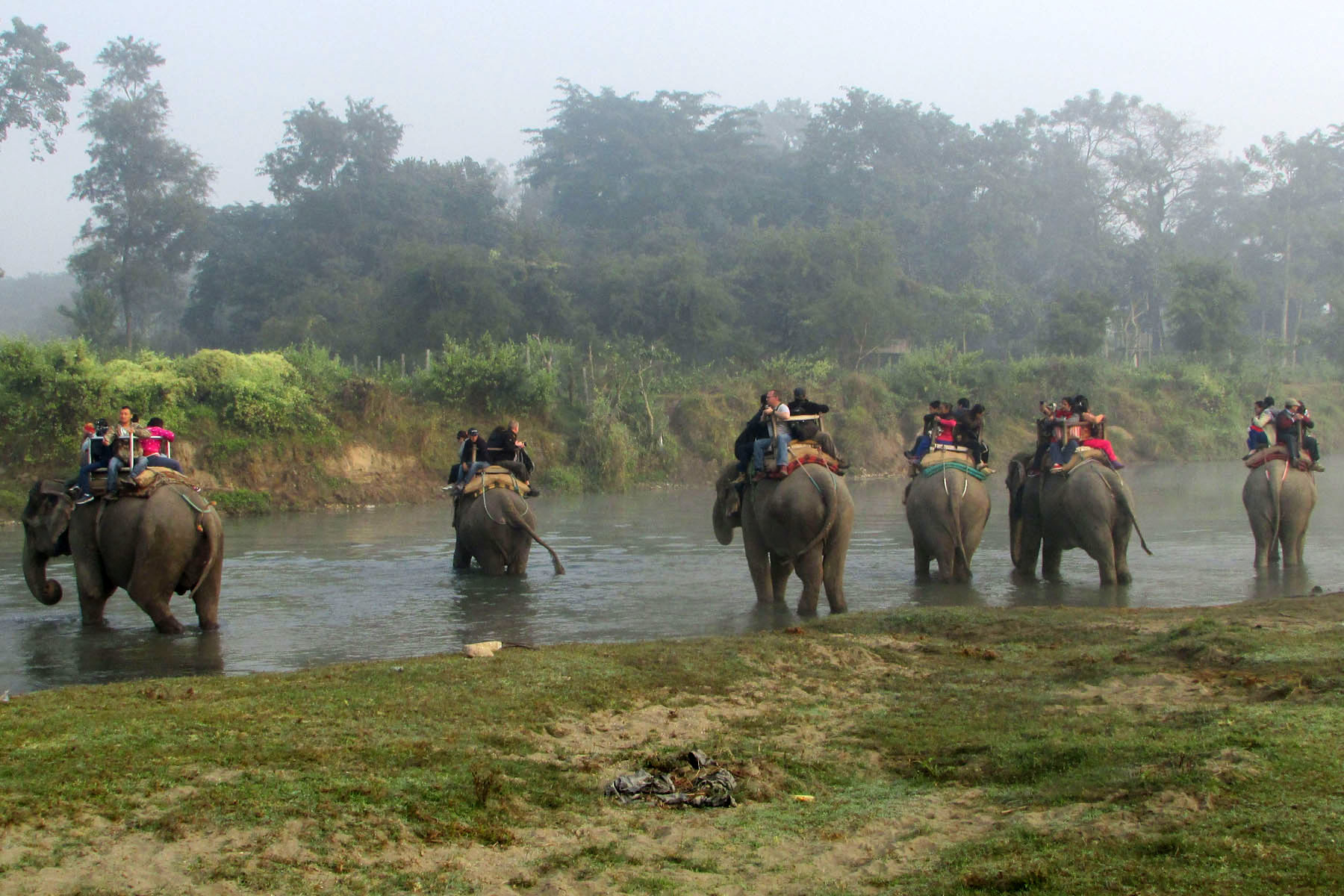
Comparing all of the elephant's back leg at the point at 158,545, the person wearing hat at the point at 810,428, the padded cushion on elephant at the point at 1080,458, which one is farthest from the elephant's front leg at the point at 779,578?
the elephant's back leg at the point at 158,545

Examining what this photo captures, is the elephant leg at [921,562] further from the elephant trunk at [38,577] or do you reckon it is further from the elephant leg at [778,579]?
the elephant trunk at [38,577]

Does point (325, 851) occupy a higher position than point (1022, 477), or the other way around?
point (1022, 477)

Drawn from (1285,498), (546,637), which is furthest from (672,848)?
(1285,498)

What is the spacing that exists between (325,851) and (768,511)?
22.5 feet

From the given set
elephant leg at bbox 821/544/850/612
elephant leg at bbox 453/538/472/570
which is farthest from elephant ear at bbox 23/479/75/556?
elephant leg at bbox 821/544/850/612

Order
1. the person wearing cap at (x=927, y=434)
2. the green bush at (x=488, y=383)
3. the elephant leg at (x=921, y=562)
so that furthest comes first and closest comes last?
the green bush at (x=488, y=383) < the elephant leg at (x=921, y=562) < the person wearing cap at (x=927, y=434)

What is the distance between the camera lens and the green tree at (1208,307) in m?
46.7

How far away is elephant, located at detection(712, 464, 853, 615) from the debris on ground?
5360mm

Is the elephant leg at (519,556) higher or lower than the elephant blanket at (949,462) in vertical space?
lower

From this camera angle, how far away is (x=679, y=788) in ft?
17.3

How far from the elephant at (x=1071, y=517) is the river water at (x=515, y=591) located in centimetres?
35

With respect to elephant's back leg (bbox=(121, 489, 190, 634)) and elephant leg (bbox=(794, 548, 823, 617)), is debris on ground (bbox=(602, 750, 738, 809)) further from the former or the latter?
elephant's back leg (bbox=(121, 489, 190, 634))

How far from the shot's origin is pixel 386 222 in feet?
164

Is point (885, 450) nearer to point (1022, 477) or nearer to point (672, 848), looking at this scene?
point (1022, 477)
